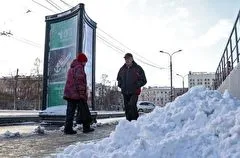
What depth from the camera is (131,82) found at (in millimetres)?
8875

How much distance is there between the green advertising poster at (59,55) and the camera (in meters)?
13.1

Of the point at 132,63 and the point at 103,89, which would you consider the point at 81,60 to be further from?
the point at 103,89

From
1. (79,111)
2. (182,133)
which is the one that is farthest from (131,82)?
(182,133)

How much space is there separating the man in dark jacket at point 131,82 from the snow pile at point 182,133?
241 centimetres

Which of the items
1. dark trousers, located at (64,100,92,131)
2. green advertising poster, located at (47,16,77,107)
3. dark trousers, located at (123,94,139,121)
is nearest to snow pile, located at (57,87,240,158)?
dark trousers, located at (123,94,139,121)

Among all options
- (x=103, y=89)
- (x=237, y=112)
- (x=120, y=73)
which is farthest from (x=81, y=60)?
(x=103, y=89)

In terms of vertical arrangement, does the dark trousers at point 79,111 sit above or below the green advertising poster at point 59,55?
below

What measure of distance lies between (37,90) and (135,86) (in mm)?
65091

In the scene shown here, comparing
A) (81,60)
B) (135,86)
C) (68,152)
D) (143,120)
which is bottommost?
(68,152)

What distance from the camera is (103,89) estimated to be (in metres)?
86.2

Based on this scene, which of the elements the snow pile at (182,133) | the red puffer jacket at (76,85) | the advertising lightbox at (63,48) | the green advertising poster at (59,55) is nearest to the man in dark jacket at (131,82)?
the red puffer jacket at (76,85)

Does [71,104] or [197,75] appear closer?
[71,104]

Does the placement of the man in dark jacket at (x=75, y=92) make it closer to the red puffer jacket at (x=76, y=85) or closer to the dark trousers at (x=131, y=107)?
the red puffer jacket at (x=76, y=85)

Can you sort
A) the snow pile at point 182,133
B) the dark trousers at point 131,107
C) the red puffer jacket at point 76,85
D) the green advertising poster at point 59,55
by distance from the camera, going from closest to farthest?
the snow pile at point 182,133 → the dark trousers at point 131,107 → the red puffer jacket at point 76,85 → the green advertising poster at point 59,55
